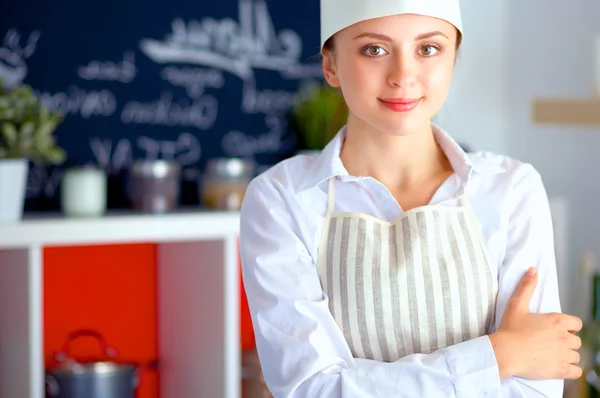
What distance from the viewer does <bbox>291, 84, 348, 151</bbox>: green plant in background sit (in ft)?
9.94

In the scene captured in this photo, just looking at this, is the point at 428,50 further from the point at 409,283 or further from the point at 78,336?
the point at 78,336

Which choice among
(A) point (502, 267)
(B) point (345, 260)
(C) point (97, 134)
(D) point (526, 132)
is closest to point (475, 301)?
(A) point (502, 267)

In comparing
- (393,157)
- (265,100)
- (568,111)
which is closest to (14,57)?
(265,100)

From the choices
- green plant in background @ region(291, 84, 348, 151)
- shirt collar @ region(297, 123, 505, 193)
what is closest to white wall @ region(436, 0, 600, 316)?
green plant in background @ region(291, 84, 348, 151)

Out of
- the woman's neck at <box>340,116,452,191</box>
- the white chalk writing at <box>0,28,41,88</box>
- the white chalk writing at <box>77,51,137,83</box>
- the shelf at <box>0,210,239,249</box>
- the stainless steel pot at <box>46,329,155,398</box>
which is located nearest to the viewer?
the woman's neck at <box>340,116,452,191</box>

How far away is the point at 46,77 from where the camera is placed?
8.90ft

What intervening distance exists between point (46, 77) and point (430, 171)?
166 centimetres

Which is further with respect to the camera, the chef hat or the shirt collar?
the shirt collar

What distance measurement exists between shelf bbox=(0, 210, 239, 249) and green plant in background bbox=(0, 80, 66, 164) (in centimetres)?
18

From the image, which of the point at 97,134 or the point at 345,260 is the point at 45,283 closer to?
the point at 97,134

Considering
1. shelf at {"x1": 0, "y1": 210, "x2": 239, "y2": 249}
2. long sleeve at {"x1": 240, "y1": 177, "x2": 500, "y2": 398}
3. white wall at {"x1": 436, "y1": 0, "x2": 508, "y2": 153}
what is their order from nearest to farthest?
long sleeve at {"x1": 240, "y1": 177, "x2": 500, "y2": 398} → shelf at {"x1": 0, "y1": 210, "x2": 239, "y2": 249} → white wall at {"x1": 436, "y1": 0, "x2": 508, "y2": 153}

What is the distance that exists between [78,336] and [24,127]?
69cm

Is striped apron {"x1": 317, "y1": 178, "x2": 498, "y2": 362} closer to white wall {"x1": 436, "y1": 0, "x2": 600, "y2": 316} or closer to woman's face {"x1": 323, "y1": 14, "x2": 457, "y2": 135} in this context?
woman's face {"x1": 323, "y1": 14, "x2": 457, "y2": 135}

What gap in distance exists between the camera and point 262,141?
307 cm
